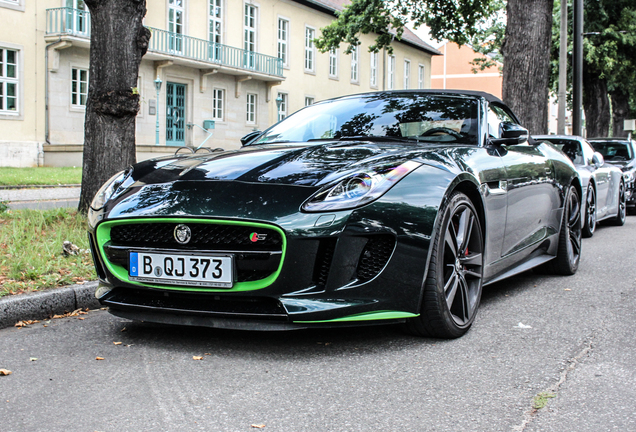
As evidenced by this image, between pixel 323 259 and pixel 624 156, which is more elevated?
pixel 624 156

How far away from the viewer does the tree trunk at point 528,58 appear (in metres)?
12.8

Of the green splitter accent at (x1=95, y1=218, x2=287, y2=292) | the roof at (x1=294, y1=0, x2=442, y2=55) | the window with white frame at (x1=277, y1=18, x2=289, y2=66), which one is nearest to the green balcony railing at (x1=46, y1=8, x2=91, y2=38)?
the roof at (x1=294, y1=0, x2=442, y2=55)

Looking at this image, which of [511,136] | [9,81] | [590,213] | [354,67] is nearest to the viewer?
[511,136]

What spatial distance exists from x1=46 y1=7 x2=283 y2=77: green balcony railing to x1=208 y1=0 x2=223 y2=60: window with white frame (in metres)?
0.04

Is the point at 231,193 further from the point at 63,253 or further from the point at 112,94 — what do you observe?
the point at 112,94

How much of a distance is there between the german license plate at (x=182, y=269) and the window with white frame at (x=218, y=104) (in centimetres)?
2787

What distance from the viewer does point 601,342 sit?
352 cm

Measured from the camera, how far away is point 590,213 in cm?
857

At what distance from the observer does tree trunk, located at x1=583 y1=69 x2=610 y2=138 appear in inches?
1097

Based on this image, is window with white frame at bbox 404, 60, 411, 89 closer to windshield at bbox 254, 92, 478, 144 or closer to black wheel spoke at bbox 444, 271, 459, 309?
windshield at bbox 254, 92, 478, 144

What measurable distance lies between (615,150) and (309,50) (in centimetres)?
2414

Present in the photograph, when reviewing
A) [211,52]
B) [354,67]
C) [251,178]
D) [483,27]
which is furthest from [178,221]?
[354,67]

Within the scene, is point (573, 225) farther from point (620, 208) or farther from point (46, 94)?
point (46, 94)

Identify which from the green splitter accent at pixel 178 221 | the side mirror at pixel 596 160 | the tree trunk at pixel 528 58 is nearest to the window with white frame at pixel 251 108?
the tree trunk at pixel 528 58
